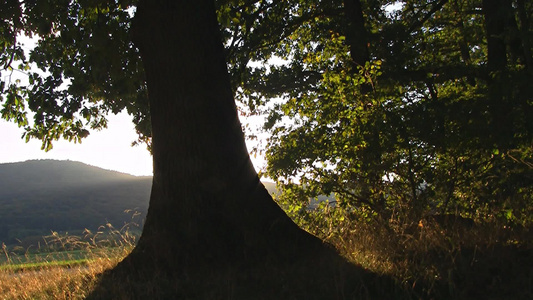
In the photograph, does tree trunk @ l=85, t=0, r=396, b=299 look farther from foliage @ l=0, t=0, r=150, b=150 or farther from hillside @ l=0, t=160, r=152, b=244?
hillside @ l=0, t=160, r=152, b=244

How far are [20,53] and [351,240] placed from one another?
Result: 874 centimetres

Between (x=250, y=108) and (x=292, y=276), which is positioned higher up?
(x=250, y=108)

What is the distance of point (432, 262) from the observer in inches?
171

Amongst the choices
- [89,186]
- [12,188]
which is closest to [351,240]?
[89,186]

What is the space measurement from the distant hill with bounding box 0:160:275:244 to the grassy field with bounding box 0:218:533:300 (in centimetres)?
6373

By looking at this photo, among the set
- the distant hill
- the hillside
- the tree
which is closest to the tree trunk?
the tree

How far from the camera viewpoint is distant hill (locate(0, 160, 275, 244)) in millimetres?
88250

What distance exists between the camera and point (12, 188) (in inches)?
4956

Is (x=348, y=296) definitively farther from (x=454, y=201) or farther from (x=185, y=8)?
(x=185, y=8)

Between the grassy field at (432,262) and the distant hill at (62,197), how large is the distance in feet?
209

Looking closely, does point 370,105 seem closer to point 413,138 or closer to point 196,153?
point 413,138

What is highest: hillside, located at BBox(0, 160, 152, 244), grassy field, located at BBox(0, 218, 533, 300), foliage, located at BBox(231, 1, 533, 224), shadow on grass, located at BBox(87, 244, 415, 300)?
foliage, located at BBox(231, 1, 533, 224)

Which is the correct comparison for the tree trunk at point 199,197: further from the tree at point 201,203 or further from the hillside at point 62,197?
the hillside at point 62,197

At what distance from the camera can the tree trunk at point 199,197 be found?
193 inches
